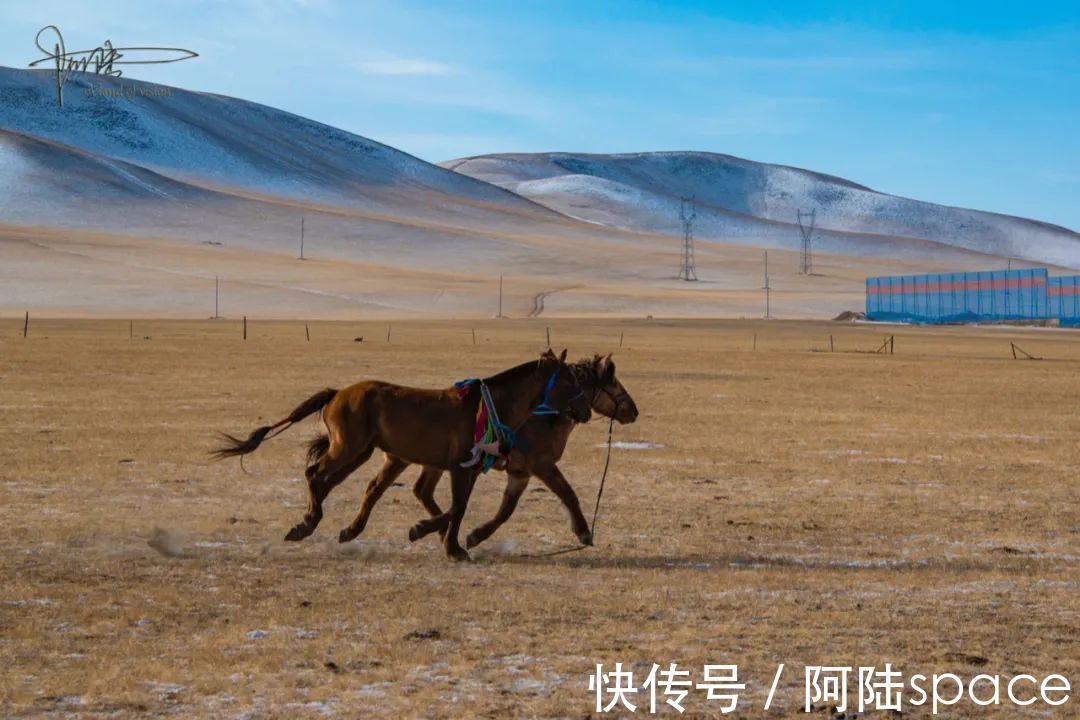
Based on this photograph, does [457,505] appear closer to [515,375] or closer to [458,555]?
[458,555]

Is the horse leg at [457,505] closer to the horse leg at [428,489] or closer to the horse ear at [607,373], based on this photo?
the horse leg at [428,489]

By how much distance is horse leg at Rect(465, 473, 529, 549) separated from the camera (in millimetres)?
13031

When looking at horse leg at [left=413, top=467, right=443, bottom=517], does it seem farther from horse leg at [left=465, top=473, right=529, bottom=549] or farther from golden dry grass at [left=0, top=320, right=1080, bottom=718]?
horse leg at [left=465, top=473, right=529, bottom=549]

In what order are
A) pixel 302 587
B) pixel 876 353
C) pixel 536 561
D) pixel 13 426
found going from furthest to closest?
pixel 876 353
pixel 13 426
pixel 536 561
pixel 302 587

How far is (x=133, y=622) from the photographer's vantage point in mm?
9836

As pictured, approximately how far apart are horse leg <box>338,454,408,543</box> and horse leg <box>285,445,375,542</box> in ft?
0.99

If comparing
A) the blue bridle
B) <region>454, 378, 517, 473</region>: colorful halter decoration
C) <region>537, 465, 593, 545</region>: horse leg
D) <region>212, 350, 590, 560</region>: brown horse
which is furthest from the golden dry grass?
the blue bridle

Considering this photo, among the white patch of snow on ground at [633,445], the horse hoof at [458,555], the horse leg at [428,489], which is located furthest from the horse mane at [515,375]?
the white patch of snow on ground at [633,445]

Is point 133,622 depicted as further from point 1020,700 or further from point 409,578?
point 1020,700

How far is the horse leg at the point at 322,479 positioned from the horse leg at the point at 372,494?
30cm

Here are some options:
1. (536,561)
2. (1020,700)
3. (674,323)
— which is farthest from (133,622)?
(674,323)

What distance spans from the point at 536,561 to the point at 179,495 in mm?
5358

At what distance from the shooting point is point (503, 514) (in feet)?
43.0

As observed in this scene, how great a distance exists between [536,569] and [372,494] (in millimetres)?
1851
